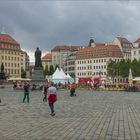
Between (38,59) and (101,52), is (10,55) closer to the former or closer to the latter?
(101,52)

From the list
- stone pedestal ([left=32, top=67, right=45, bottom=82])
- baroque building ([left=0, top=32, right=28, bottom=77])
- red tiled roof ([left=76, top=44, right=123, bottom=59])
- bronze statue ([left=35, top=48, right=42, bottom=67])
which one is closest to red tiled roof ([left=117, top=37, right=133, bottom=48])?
red tiled roof ([left=76, top=44, right=123, bottom=59])

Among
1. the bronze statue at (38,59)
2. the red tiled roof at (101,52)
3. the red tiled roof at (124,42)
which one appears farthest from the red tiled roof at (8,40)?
the bronze statue at (38,59)

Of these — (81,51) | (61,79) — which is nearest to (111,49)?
(81,51)

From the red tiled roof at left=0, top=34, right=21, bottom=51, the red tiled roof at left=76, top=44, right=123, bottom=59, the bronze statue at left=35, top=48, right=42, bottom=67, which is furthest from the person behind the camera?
the red tiled roof at left=76, top=44, right=123, bottom=59

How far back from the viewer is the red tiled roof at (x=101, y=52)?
171 meters

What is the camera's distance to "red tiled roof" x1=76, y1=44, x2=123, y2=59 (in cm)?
17138

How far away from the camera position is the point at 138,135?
1278 centimetres

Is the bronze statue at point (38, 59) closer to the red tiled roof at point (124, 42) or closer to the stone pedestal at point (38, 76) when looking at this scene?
the stone pedestal at point (38, 76)

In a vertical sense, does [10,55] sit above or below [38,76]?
above

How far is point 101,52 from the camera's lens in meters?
176

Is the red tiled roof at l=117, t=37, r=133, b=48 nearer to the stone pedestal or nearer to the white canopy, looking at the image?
the white canopy

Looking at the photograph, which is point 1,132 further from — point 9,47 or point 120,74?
point 9,47

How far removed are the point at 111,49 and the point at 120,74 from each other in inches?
1246

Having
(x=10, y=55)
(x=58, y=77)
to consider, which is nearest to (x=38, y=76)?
(x=58, y=77)
